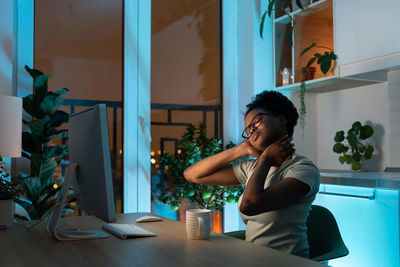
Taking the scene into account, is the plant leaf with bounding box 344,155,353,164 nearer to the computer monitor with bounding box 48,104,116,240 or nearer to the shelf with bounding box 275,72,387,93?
the shelf with bounding box 275,72,387,93

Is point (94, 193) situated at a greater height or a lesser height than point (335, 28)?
lesser

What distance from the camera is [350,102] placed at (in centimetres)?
372

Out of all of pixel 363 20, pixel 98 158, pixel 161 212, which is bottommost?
pixel 161 212

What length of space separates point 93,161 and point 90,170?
59 mm

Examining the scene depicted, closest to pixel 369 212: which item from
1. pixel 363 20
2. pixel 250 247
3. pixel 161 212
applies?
pixel 363 20

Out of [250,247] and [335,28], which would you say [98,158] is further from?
[335,28]

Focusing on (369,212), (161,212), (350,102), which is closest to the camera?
(369,212)

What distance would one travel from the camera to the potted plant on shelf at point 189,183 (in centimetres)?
375

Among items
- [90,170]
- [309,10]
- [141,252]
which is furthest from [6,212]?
[309,10]

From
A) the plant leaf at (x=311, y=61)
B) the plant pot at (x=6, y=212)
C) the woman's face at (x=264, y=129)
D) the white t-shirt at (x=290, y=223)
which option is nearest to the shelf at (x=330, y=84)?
the plant leaf at (x=311, y=61)

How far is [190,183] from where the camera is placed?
3.77 meters

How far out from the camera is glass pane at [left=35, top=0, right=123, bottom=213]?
11.6 feet

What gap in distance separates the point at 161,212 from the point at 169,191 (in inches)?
8.2

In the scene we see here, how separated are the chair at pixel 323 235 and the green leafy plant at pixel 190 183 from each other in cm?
174
